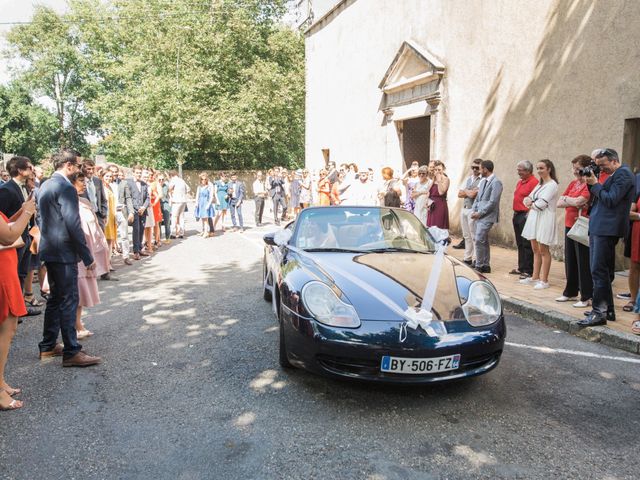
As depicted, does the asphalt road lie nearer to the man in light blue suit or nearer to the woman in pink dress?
the woman in pink dress

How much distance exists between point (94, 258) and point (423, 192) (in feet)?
19.9

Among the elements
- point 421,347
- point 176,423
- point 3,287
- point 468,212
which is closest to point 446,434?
point 421,347

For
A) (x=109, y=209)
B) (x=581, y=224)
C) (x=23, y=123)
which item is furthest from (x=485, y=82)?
(x=23, y=123)

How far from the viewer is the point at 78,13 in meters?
41.2

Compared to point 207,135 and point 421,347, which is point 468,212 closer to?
point 421,347

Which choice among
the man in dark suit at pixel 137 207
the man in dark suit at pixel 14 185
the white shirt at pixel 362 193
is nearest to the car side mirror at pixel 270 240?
the man in dark suit at pixel 14 185

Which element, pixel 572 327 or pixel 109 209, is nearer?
pixel 572 327

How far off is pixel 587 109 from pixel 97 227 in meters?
8.25

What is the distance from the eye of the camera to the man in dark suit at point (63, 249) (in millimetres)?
4266

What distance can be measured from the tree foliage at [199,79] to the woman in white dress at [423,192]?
988 inches

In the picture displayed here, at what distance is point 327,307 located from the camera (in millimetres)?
3676

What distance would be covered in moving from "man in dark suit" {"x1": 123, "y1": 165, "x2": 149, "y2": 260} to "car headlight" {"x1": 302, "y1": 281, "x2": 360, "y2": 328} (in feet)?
23.8

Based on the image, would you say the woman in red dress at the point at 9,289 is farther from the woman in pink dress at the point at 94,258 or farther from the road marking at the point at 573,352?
the road marking at the point at 573,352

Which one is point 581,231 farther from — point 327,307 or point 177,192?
point 177,192
